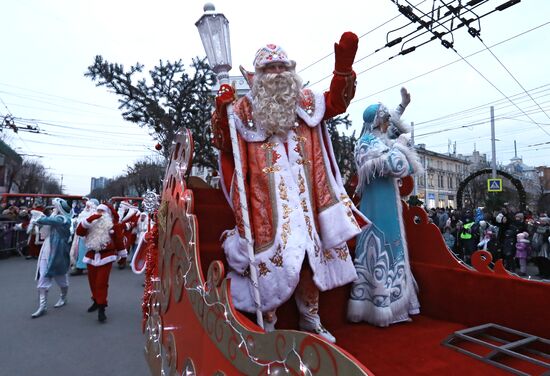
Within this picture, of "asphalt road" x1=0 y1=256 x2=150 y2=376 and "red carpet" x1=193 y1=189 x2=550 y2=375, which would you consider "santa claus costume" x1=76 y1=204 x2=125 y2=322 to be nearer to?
"asphalt road" x1=0 y1=256 x2=150 y2=376

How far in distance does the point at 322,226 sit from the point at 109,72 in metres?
6.81

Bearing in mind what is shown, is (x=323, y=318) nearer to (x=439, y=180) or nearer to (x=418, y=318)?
(x=418, y=318)

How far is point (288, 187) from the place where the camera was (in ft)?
6.66

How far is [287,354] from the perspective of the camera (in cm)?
98

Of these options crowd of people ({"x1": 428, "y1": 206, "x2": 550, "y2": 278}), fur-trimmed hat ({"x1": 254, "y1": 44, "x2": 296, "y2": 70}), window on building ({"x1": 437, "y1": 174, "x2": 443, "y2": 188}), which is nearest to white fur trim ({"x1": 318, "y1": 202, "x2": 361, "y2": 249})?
fur-trimmed hat ({"x1": 254, "y1": 44, "x2": 296, "y2": 70})

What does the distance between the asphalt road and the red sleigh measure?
1.20 m

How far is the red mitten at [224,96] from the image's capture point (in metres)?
2.04

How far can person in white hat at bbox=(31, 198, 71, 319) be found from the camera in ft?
17.7

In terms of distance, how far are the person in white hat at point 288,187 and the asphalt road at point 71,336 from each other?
2.18 m

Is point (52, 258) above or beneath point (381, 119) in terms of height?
beneath

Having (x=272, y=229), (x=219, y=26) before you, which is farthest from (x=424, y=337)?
(x=219, y=26)

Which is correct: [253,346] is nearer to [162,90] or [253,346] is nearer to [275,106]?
[275,106]

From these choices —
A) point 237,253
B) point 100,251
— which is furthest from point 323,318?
point 100,251

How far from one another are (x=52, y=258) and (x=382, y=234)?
4.96m
